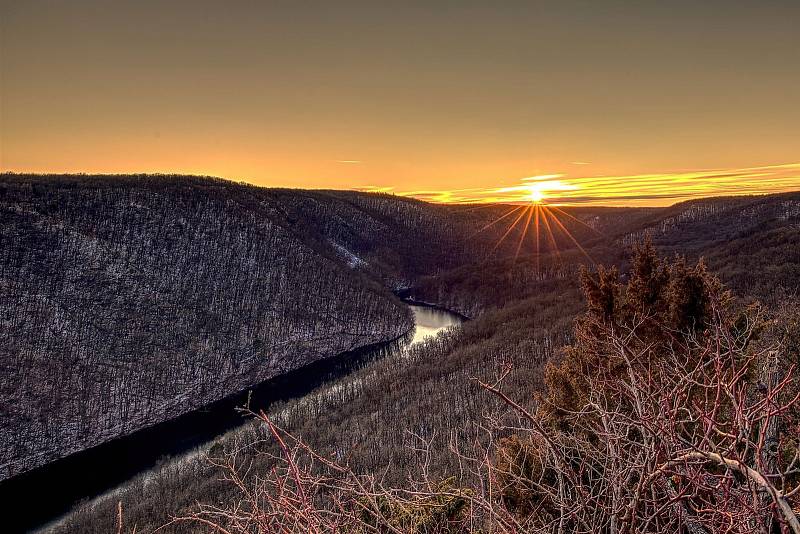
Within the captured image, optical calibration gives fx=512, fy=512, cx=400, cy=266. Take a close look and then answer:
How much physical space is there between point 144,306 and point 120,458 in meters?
45.1

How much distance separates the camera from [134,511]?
43938 mm

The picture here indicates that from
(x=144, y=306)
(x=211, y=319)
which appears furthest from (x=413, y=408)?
(x=144, y=306)

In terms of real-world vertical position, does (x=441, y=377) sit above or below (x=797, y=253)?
below

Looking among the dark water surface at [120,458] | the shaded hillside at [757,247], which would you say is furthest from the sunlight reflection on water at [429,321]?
the shaded hillside at [757,247]

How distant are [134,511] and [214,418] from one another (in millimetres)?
32645

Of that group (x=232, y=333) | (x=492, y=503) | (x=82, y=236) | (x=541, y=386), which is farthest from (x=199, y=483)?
(x=82, y=236)

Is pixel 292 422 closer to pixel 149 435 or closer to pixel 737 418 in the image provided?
pixel 149 435

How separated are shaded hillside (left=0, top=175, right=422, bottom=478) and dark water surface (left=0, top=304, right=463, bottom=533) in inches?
129

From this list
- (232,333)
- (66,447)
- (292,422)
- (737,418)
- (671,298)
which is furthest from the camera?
(232,333)

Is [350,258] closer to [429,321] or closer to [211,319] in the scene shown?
[429,321]

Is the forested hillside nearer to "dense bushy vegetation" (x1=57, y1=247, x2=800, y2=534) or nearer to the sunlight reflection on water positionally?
"dense bushy vegetation" (x1=57, y1=247, x2=800, y2=534)

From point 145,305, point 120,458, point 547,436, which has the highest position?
point 547,436

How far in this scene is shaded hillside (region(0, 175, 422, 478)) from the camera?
76.9m

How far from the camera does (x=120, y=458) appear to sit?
64.1m
